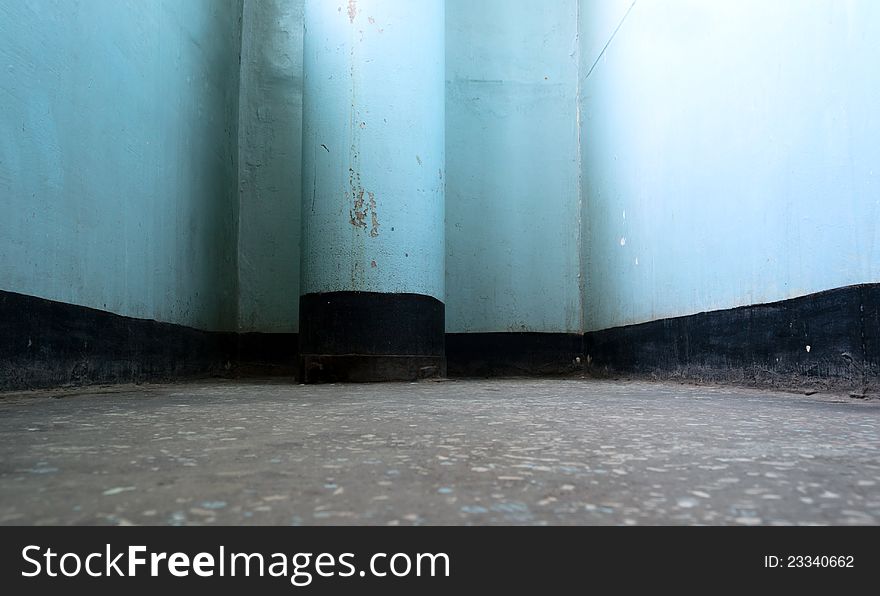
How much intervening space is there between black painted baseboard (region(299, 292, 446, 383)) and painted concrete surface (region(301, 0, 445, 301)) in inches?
2.5

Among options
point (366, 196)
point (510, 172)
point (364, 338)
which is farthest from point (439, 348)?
point (510, 172)

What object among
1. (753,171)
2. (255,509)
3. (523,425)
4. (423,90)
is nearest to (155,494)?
(255,509)

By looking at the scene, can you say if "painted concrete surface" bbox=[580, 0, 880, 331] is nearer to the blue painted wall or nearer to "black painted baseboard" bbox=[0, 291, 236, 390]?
the blue painted wall

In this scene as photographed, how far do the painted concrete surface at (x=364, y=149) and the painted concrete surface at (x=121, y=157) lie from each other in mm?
621

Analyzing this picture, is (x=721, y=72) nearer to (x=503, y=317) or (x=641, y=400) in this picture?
(x=641, y=400)

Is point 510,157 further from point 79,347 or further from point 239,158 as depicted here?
point 79,347

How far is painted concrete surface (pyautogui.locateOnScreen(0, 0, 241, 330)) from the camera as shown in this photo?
191 cm

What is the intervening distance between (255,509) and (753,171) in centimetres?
219

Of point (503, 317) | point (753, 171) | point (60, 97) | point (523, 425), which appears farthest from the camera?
point (503, 317)

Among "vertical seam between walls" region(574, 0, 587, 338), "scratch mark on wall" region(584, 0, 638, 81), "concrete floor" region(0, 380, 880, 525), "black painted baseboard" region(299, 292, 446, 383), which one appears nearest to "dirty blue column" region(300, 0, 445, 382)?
"black painted baseboard" region(299, 292, 446, 383)

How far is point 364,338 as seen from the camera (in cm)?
294

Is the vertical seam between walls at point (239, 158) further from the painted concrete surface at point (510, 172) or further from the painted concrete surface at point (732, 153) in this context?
Answer: the painted concrete surface at point (732, 153)

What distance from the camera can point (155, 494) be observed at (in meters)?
0.65

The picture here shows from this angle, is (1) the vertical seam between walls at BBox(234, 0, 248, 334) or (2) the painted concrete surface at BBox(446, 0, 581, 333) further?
(2) the painted concrete surface at BBox(446, 0, 581, 333)
